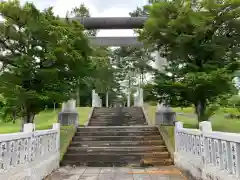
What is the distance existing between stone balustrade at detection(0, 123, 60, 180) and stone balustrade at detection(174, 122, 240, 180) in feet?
9.46

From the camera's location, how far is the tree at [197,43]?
5816 millimetres

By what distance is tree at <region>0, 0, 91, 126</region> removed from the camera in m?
5.67

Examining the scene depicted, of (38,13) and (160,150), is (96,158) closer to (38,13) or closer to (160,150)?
(160,150)

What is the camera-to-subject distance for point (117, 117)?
12172 millimetres

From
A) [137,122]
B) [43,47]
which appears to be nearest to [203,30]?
[43,47]

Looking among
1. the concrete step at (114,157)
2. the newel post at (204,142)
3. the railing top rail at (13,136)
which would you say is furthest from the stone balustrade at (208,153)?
the railing top rail at (13,136)

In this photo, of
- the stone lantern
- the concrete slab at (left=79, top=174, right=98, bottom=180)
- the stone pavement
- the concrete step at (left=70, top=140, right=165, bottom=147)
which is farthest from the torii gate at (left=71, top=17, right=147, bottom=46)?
the concrete slab at (left=79, top=174, right=98, bottom=180)

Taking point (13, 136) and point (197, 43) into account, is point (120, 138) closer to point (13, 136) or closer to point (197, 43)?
point (197, 43)

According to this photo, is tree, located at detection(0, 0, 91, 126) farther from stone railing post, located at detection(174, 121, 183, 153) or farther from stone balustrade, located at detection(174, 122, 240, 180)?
stone balustrade, located at detection(174, 122, 240, 180)

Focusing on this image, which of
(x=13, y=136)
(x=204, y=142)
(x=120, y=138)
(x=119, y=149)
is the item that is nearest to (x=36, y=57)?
(x=13, y=136)

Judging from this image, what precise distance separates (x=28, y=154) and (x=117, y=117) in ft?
26.0

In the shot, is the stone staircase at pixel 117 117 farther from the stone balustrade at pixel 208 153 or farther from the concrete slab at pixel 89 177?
the concrete slab at pixel 89 177

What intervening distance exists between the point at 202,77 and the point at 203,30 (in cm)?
135

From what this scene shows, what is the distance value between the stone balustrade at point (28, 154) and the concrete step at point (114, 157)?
64 centimetres
